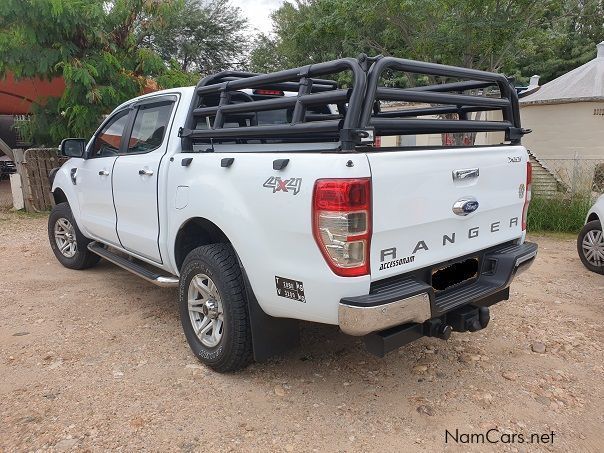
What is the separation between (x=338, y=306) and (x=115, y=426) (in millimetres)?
1464

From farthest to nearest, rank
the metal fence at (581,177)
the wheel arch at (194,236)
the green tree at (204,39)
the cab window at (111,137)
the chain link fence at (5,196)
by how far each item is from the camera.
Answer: the green tree at (204,39)
the chain link fence at (5,196)
the metal fence at (581,177)
the cab window at (111,137)
the wheel arch at (194,236)

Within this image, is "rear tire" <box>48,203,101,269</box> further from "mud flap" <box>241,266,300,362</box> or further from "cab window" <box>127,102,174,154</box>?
"mud flap" <box>241,266,300,362</box>

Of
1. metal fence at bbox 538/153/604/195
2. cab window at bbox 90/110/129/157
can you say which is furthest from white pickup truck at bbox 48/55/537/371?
A: metal fence at bbox 538/153/604/195

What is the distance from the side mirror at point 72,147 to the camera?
5023 mm

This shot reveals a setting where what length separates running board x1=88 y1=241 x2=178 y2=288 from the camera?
3744 millimetres

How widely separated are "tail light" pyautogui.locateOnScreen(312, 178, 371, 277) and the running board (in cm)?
169

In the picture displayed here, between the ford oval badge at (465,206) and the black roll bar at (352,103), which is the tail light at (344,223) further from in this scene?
the ford oval badge at (465,206)

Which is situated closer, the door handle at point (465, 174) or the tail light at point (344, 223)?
the tail light at point (344, 223)

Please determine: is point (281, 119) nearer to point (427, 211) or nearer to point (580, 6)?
point (427, 211)

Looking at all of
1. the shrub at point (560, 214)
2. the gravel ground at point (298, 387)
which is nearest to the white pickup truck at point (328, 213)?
the gravel ground at point (298, 387)

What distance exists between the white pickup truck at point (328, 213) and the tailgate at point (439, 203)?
10mm

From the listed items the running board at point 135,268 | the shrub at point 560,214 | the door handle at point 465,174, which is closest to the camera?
the door handle at point 465,174

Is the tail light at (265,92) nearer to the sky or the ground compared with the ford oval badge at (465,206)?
nearer to the sky

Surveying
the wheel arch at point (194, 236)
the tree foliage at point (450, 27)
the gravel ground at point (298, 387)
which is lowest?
the gravel ground at point (298, 387)
